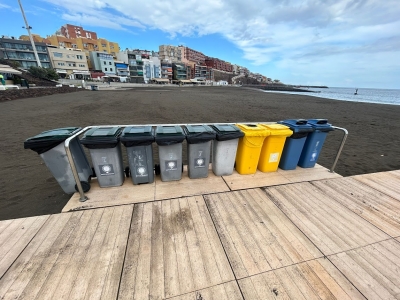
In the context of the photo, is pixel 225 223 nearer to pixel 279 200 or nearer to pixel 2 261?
pixel 279 200

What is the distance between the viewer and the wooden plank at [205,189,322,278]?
1940 mm

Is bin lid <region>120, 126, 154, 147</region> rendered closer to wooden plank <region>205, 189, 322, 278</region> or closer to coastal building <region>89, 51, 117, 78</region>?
wooden plank <region>205, 189, 322, 278</region>

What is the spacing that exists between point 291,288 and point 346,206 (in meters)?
2.03

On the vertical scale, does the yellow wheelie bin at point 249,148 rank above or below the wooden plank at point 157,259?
above

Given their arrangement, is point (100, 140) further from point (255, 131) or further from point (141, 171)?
point (255, 131)

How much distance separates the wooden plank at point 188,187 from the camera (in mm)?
3018

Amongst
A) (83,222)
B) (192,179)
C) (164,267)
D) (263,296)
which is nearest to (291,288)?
(263,296)

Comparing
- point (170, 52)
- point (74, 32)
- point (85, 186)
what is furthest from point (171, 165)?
point (170, 52)

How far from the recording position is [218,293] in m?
1.63

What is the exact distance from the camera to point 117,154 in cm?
293

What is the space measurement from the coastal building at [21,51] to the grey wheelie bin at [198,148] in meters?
74.0

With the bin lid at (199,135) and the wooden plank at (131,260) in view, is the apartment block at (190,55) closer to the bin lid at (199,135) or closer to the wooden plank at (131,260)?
the bin lid at (199,135)

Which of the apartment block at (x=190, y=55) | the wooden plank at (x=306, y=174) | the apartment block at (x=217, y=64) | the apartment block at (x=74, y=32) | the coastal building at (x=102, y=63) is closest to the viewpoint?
the wooden plank at (x=306, y=174)

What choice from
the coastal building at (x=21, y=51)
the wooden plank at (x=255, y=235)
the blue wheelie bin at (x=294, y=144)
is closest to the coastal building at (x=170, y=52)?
the coastal building at (x=21, y=51)
